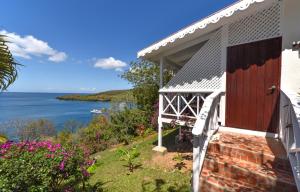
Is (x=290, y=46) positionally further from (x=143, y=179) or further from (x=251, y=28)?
(x=143, y=179)

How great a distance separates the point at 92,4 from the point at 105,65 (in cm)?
4673

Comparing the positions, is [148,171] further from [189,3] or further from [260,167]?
[189,3]

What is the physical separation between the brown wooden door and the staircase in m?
0.71

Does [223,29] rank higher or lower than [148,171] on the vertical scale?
higher

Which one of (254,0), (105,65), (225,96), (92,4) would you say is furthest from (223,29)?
(105,65)

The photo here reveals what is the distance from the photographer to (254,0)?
189 inches

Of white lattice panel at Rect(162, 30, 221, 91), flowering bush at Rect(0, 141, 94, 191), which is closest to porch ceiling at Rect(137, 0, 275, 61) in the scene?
white lattice panel at Rect(162, 30, 221, 91)

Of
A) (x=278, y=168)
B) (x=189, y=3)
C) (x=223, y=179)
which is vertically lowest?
(x=223, y=179)

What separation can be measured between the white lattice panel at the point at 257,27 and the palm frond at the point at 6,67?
5.41m

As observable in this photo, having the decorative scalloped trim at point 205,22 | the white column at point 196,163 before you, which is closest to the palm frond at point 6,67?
A: the white column at point 196,163

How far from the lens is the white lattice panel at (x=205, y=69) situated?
628 cm


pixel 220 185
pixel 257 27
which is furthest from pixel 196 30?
pixel 220 185

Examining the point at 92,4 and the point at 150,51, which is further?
the point at 92,4

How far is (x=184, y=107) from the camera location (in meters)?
6.91
